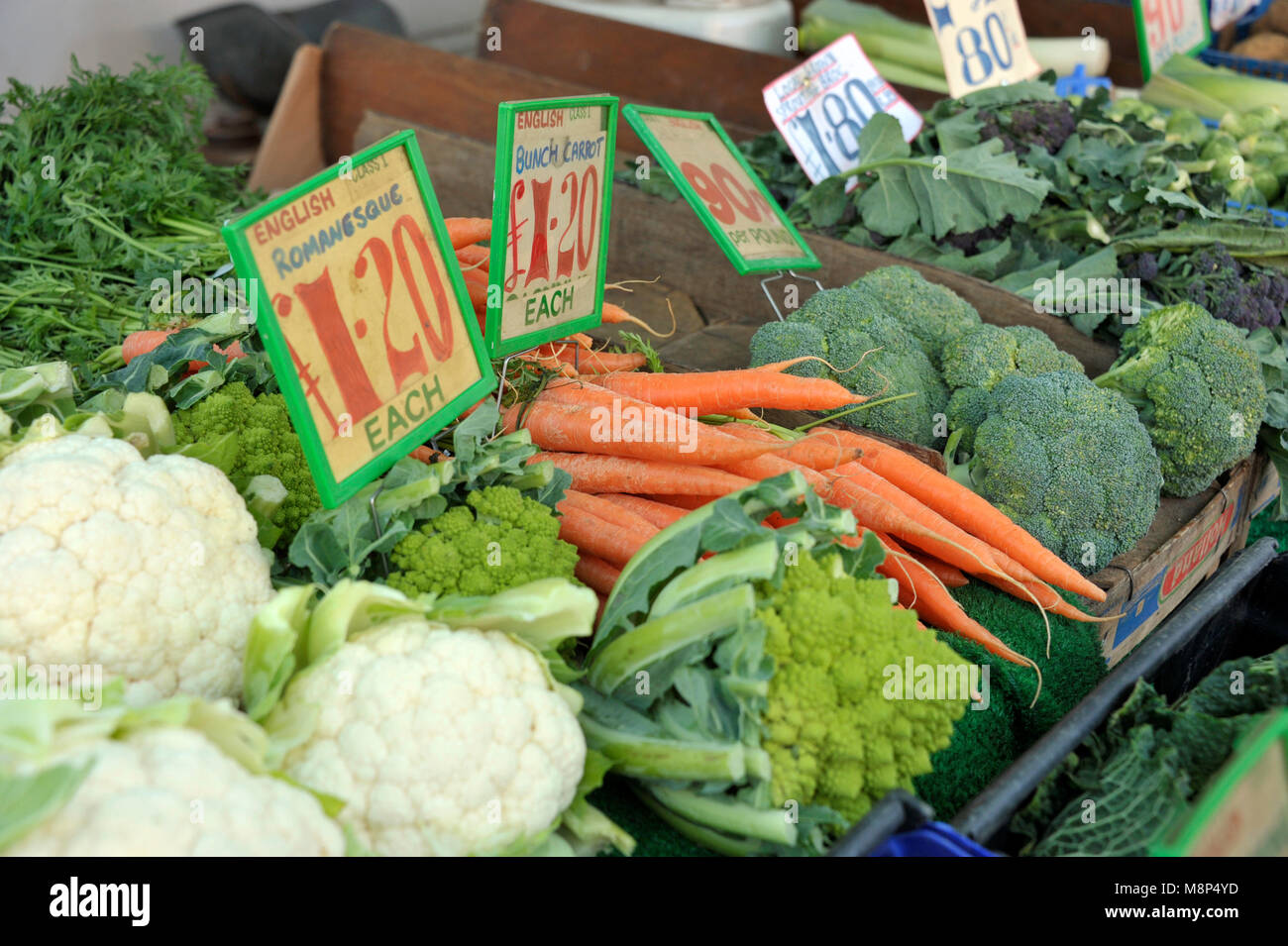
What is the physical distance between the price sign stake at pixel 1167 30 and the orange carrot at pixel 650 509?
98.2 inches

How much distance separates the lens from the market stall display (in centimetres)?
102

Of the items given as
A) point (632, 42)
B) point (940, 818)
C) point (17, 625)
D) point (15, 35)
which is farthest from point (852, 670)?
point (15, 35)

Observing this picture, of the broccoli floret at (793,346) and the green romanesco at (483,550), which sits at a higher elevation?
the green romanesco at (483,550)

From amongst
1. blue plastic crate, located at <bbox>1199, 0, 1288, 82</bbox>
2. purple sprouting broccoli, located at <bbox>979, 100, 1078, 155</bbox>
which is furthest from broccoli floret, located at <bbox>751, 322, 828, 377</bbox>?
blue plastic crate, located at <bbox>1199, 0, 1288, 82</bbox>

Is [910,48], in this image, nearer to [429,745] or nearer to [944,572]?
[944,572]

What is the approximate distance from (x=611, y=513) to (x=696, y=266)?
1253 mm

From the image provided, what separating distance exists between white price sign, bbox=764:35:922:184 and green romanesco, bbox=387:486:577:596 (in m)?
1.60

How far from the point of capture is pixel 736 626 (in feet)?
3.72

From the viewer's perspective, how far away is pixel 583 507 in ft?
5.01

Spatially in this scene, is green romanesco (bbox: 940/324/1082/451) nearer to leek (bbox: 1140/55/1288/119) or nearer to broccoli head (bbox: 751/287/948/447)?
broccoli head (bbox: 751/287/948/447)

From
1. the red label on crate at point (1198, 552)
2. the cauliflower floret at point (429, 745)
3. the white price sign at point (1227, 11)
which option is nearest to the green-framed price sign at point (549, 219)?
the cauliflower floret at point (429, 745)

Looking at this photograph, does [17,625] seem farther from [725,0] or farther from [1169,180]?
[725,0]

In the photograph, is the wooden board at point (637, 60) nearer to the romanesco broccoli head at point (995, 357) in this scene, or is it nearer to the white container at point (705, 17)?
the white container at point (705, 17)

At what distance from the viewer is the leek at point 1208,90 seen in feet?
11.3
